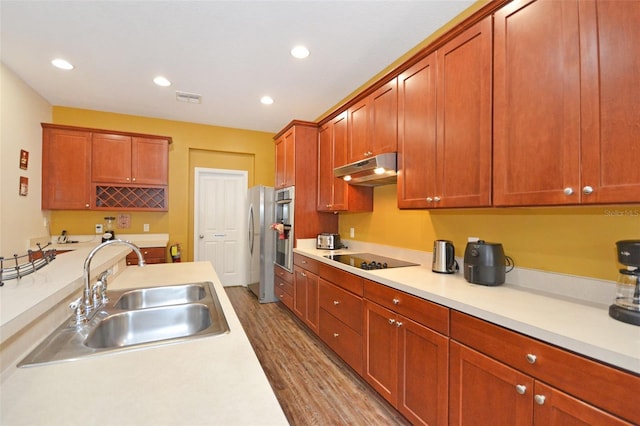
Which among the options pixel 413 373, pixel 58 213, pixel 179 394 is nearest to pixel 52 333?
pixel 179 394

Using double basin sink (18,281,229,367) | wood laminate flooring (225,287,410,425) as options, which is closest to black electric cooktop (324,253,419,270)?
wood laminate flooring (225,287,410,425)

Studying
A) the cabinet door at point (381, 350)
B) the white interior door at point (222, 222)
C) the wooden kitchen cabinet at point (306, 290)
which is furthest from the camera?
the white interior door at point (222, 222)

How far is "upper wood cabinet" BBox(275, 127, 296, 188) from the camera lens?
375 cm

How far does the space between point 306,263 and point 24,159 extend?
142 inches

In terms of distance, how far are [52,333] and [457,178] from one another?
213 cm

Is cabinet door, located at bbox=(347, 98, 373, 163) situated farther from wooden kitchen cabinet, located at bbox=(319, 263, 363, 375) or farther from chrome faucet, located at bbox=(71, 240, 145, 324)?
chrome faucet, located at bbox=(71, 240, 145, 324)

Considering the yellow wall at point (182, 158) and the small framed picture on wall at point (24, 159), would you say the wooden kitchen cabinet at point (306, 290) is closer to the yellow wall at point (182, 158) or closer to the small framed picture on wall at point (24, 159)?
the yellow wall at point (182, 158)

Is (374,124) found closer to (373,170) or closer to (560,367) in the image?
(373,170)

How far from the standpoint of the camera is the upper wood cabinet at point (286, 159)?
12.3 feet

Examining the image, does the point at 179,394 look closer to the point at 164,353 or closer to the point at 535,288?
the point at 164,353

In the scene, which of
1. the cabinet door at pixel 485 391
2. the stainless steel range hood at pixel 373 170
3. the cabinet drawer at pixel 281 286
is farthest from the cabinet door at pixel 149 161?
the cabinet door at pixel 485 391

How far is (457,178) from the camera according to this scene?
1818mm

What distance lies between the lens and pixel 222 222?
5184 mm

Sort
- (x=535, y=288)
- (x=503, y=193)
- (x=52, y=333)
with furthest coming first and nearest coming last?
(x=535, y=288), (x=503, y=193), (x=52, y=333)
